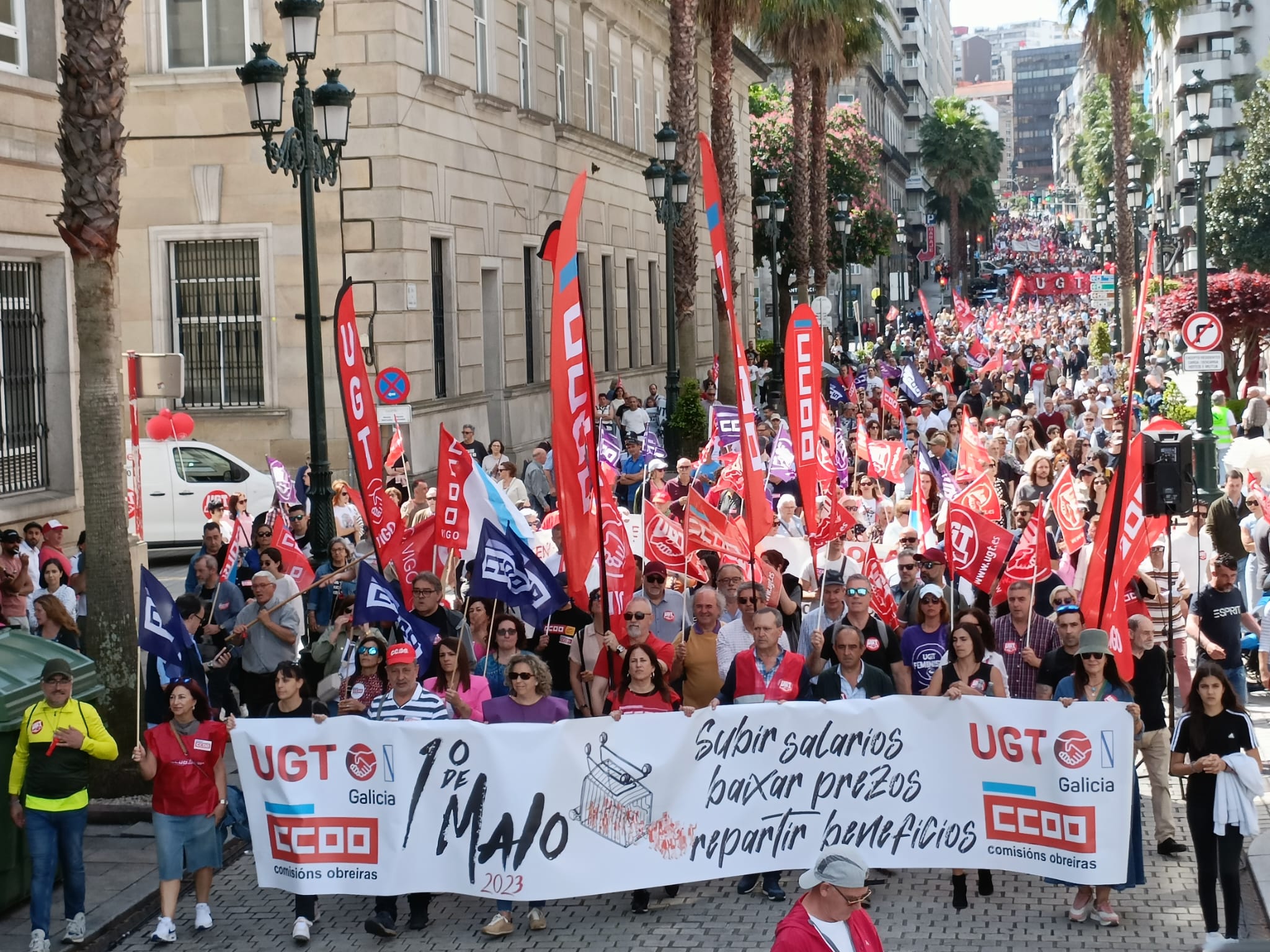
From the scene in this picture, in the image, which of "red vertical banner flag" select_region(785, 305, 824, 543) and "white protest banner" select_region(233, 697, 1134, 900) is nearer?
"white protest banner" select_region(233, 697, 1134, 900)

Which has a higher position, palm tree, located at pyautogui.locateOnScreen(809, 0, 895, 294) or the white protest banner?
palm tree, located at pyautogui.locateOnScreen(809, 0, 895, 294)

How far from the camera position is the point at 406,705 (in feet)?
28.9

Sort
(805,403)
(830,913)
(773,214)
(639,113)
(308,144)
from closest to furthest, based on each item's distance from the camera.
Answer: (830,913)
(805,403)
(308,144)
(773,214)
(639,113)

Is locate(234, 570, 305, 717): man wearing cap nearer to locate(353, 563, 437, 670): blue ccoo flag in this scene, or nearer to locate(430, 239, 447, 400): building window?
locate(353, 563, 437, 670): blue ccoo flag

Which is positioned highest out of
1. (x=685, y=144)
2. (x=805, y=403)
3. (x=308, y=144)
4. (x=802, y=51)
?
(x=802, y=51)

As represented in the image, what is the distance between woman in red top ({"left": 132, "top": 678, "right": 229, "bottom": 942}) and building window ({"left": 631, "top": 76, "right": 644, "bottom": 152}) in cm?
3253

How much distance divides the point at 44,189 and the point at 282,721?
9998mm

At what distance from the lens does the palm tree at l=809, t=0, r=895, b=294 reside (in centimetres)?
4209

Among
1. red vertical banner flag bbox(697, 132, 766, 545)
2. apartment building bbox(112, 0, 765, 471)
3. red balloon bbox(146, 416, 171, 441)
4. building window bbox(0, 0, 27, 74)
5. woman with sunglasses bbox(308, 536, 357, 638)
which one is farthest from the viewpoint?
apartment building bbox(112, 0, 765, 471)

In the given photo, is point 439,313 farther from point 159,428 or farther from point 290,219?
point 159,428

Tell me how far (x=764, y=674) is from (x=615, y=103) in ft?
99.3

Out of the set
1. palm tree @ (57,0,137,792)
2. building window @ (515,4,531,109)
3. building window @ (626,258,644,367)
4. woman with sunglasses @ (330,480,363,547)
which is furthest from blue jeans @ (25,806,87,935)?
building window @ (626,258,644,367)

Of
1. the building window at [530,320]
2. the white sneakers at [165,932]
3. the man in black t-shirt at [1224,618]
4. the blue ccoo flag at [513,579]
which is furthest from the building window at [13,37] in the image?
the building window at [530,320]

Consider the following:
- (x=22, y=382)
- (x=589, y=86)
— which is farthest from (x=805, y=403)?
(x=589, y=86)
